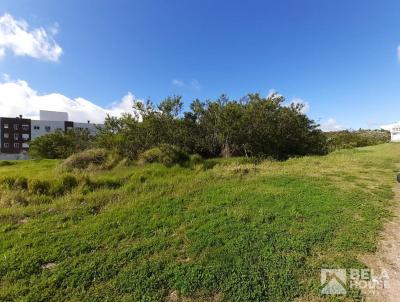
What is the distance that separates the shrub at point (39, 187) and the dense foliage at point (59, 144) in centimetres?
1218

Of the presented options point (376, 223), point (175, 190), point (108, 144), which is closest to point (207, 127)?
point (108, 144)

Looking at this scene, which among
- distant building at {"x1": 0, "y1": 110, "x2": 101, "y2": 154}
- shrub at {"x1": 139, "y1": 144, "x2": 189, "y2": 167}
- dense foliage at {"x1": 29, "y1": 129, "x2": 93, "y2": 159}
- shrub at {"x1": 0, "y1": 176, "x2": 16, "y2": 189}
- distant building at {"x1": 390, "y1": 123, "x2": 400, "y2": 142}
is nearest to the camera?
shrub at {"x1": 0, "y1": 176, "x2": 16, "y2": 189}

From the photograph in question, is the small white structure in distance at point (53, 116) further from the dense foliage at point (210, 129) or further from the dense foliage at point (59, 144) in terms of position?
the dense foliage at point (210, 129)

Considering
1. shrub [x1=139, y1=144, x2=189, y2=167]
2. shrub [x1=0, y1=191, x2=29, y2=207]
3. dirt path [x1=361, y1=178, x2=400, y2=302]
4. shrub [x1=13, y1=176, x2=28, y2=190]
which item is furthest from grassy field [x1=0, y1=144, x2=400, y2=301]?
shrub [x1=139, y1=144, x2=189, y2=167]

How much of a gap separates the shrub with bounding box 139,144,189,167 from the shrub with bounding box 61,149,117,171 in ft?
5.25

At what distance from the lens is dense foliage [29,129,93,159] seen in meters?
20.4

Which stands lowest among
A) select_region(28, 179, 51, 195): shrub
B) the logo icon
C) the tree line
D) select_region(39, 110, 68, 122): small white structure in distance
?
the logo icon

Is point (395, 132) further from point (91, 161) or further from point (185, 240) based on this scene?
point (185, 240)

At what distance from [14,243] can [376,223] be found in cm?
655

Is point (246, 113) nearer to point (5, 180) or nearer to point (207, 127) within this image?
point (207, 127)

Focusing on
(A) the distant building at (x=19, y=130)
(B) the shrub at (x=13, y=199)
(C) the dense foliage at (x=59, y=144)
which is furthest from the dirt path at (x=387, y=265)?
(A) the distant building at (x=19, y=130)

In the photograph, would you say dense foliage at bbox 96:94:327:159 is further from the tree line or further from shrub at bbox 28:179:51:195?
shrub at bbox 28:179:51:195

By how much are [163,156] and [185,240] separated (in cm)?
855

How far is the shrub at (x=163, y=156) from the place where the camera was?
12258 mm
